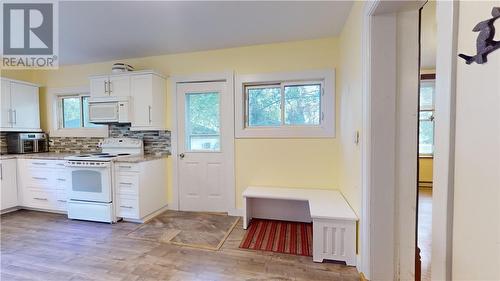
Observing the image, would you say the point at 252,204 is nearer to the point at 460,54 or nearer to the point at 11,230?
the point at 460,54

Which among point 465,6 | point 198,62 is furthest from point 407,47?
point 198,62

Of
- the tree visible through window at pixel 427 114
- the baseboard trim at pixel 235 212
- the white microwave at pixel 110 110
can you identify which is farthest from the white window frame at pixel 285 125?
the tree visible through window at pixel 427 114

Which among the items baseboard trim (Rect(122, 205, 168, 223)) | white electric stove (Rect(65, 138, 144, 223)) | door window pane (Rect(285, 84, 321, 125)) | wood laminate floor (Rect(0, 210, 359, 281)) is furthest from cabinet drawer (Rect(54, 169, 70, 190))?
door window pane (Rect(285, 84, 321, 125))

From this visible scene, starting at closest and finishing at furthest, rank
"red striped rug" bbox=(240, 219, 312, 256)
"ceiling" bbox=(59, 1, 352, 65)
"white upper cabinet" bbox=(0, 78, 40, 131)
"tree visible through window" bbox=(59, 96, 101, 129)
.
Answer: "ceiling" bbox=(59, 1, 352, 65)
"red striped rug" bbox=(240, 219, 312, 256)
"white upper cabinet" bbox=(0, 78, 40, 131)
"tree visible through window" bbox=(59, 96, 101, 129)

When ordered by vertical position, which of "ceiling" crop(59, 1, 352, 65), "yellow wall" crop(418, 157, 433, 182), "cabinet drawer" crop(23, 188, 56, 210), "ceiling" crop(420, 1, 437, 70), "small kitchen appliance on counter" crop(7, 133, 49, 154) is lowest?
"cabinet drawer" crop(23, 188, 56, 210)

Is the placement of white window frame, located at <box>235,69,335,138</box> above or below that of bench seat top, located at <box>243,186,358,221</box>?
above

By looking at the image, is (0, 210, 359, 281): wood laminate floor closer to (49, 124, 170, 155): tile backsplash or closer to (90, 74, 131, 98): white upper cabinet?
(49, 124, 170, 155): tile backsplash

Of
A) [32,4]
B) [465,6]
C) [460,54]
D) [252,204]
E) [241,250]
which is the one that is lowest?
[241,250]

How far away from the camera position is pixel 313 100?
9.92 feet

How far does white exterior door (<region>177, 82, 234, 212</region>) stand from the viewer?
10.7 feet

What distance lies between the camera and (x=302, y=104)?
10.0ft

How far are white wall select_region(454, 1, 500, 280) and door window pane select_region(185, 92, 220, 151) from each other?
2.84 metres

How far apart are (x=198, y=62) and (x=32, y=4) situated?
5.75ft

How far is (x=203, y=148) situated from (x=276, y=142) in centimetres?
111
